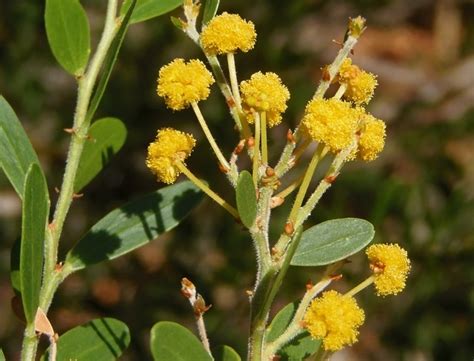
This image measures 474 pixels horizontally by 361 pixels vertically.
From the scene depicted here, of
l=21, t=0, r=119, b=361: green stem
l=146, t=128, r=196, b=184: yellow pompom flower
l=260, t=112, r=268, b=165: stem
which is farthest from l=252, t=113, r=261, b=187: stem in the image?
l=21, t=0, r=119, b=361: green stem

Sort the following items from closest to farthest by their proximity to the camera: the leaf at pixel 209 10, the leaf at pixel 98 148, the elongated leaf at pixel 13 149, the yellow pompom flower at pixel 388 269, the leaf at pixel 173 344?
the leaf at pixel 173 344
the yellow pompom flower at pixel 388 269
the leaf at pixel 209 10
the elongated leaf at pixel 13 149
the leaf at pixel 98 148

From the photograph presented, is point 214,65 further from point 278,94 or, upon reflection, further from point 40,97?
point 40,97

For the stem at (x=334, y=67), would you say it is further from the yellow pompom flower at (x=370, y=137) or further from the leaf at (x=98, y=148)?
the leaf at (x=98, y=148)

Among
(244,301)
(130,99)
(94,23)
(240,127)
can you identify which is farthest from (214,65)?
(94,23)

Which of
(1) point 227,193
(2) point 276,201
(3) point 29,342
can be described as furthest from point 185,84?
(1) point 227,193

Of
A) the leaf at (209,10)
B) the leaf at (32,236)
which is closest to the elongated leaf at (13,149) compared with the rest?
the leaf at (32,236)
